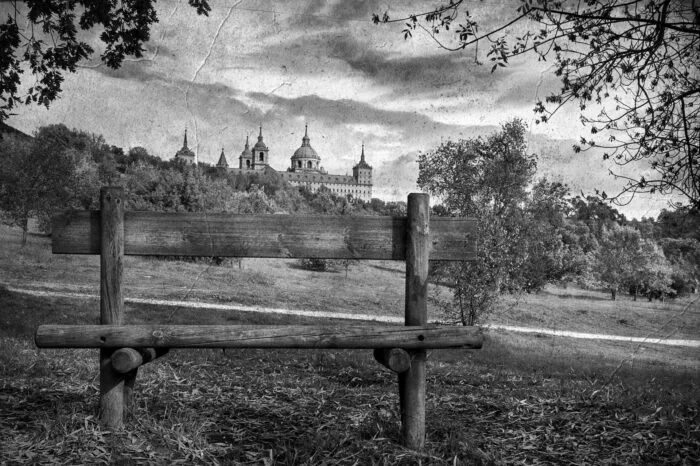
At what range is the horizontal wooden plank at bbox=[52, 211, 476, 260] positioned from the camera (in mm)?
3367

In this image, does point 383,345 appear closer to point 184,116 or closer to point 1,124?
point 1,124

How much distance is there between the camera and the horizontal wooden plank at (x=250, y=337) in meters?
3.24

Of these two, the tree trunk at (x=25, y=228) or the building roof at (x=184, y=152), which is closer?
the tree trunk at (x=25, y=228)

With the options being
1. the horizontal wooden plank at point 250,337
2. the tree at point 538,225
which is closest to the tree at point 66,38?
the horizontal wooden plank at point 250,337

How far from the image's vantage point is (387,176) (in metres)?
21.7

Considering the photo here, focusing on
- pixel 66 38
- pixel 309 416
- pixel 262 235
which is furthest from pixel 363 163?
pixel 262 235

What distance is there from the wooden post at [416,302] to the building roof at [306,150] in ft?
59.9

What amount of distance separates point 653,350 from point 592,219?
42.4 feet

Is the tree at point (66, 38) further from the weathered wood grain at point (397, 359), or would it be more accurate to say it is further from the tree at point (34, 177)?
the tree at point (34, 177)

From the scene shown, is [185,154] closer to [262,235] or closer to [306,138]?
[306,138]

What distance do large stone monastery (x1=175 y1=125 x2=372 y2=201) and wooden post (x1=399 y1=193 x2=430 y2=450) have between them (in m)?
17.2

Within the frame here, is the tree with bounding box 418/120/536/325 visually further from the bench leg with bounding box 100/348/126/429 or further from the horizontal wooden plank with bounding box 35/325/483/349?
the bench leg with bounding box 100/348/126/429

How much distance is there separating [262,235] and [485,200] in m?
10.1

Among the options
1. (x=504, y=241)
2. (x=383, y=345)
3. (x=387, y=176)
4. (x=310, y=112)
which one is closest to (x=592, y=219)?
(x=387, y=176)
